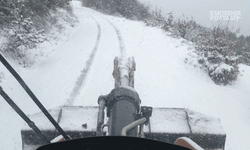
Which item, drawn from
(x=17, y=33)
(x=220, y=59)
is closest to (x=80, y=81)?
(x=17, y=33)

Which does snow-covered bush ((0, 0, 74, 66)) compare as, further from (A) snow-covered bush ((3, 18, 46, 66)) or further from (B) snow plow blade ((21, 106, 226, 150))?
(B) snow plow blade ((21, 106, 226, 150))

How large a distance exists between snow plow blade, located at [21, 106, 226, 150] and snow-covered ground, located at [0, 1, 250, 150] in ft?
5.16

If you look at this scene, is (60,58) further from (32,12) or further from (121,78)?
(121,78)

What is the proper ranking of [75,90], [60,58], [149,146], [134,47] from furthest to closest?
1. [134,47]
2. [60,58]
3. [75,90]
4. [149,146]

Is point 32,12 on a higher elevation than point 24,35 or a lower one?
higher

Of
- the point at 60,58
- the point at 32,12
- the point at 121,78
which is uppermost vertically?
the point at 32,12

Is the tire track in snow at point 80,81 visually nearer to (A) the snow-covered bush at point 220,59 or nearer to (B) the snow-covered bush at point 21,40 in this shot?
(B) the snow-covered bush at point 21,40

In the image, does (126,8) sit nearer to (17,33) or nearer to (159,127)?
(17,33)

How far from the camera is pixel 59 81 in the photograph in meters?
6.53

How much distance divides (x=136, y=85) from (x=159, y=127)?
3.60 meters

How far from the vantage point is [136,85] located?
252 inches

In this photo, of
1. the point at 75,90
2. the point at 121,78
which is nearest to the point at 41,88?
the point at 75,90

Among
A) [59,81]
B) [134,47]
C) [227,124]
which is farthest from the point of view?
[134,47]

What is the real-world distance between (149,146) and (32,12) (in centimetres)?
1117
